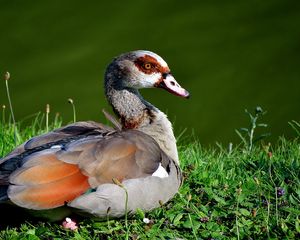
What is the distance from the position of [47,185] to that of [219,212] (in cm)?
98

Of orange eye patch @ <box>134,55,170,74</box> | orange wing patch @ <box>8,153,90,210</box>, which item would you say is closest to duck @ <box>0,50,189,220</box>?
orange wing patch @ <box>8,153,90,210</box>

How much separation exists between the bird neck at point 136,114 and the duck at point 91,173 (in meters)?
0.05

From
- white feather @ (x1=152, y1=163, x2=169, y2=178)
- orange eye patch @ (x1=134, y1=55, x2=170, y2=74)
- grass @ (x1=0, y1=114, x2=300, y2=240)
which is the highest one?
orange eye patch @ (x1=134, y1=55, x2=170, y2=74)

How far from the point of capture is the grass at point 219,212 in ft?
14.6

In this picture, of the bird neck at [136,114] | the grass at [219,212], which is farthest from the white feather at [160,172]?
the bird neck at [136,114]

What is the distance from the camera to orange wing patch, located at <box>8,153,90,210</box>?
173 inches

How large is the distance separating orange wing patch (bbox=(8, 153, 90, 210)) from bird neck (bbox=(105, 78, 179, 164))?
87cm

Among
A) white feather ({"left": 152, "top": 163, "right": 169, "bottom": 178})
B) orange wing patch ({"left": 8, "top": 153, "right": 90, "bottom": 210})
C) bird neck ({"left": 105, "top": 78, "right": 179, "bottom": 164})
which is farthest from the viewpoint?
bird neck ({"left": 105, "top": 78, "right": 179, "bottom": 164})

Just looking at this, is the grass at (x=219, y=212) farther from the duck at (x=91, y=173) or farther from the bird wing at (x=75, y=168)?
the bird wing at (x=75, y=168)

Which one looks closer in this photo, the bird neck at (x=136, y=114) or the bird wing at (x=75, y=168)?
the bird wing at (x=75, y=168)

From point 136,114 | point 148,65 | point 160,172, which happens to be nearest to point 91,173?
point 160,172

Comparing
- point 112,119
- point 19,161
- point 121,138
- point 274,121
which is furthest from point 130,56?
point 274,121

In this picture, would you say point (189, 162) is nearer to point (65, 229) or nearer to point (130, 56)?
point (130, 56)

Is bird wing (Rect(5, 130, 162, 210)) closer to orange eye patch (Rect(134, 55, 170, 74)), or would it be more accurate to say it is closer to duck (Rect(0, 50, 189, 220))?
duck (Rect(0, 50, 189, 220))
